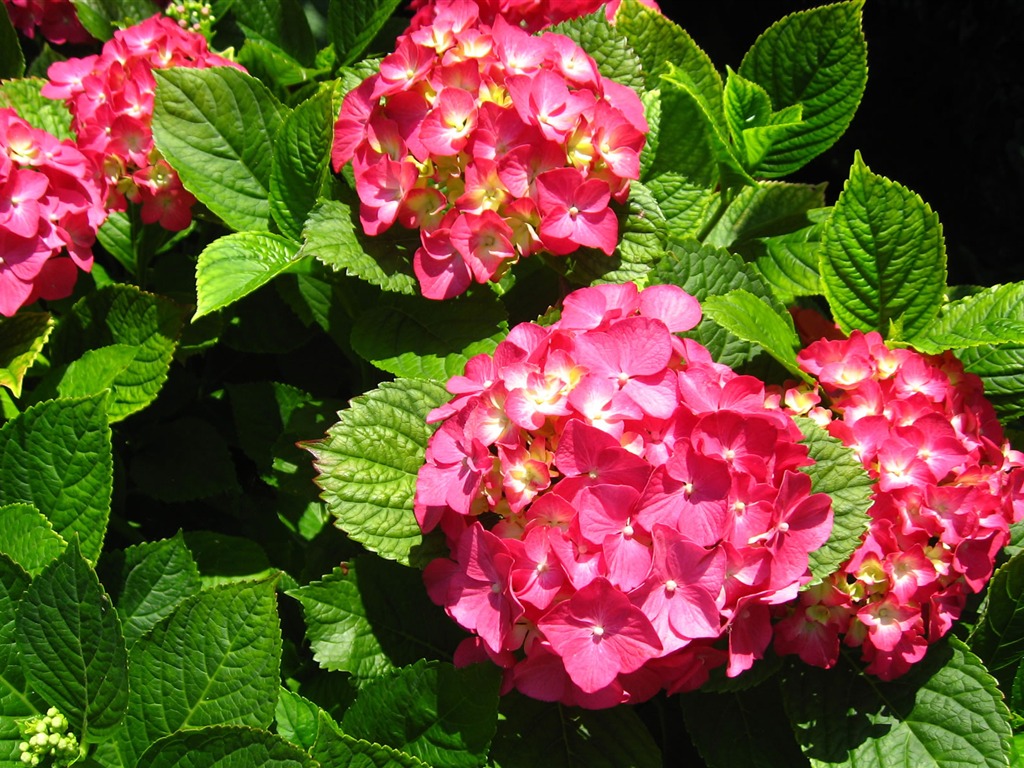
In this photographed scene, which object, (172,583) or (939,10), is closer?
(172,583)

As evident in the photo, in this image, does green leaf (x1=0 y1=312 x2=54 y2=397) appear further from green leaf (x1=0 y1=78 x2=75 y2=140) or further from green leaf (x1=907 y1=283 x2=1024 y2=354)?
green leaf (x1=907 y1=283 x2=1024 y2=354)

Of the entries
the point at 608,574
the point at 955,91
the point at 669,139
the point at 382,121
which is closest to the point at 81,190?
the point at 382,121

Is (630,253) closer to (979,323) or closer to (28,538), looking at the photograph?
(979,323)

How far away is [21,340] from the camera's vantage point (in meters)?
1.62

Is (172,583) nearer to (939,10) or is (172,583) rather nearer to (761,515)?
(761,515)

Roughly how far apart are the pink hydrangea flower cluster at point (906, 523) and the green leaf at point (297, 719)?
2.06 ft

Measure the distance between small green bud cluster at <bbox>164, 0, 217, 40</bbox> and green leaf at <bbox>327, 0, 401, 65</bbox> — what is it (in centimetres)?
27

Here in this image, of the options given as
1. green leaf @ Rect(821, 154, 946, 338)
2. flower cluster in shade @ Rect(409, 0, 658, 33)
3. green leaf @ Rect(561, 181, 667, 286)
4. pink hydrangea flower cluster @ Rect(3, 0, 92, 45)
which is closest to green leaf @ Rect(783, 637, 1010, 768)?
green leaf @ Rect(821, 154, 946, 338)


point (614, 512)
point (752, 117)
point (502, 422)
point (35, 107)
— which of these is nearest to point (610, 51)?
point (752, 117)

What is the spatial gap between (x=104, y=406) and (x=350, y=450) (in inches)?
15.3

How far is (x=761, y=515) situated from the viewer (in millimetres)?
1129

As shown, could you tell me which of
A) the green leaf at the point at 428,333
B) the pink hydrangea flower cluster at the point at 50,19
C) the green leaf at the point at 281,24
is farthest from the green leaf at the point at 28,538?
the pink hydrangea flower cluster at the point at 50,19

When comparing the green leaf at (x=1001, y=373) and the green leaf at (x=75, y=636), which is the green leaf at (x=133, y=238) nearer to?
the green leaf at (x=75, y=636)

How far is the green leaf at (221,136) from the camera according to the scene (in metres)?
1.61
